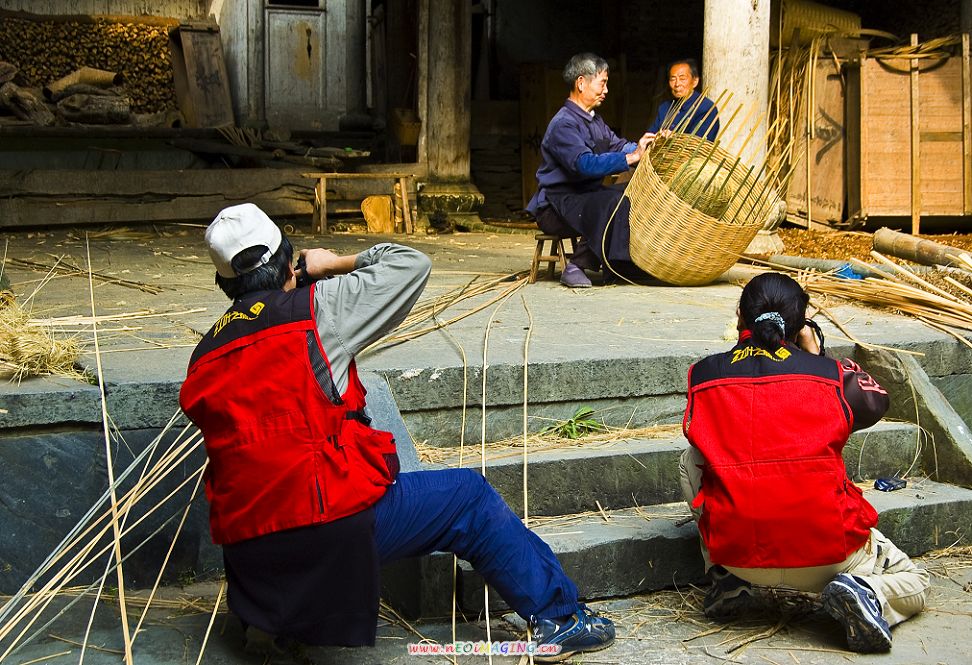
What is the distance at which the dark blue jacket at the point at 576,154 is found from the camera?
17.6 feet

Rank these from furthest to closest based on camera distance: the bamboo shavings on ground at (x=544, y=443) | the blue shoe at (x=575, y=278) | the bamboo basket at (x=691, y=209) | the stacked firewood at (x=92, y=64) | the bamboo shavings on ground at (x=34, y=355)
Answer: the stacked firewood at (x=92, y=64), the blue shoe at (x=575, y=278), the bamboo basket at (x=691, y=209), the bamboo shavings on ground at (x=544, y=443), the bamboo shavings on ground at (x=34, y=355)

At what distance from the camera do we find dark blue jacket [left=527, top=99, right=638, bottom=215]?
538 centimetres

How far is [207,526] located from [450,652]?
0.90 metres

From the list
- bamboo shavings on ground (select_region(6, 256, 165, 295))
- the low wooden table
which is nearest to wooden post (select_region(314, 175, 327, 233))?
the low wooden table

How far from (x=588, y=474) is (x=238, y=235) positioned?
4.88ft

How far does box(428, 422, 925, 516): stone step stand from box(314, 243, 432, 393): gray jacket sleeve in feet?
3.03

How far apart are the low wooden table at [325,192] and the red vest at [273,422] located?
22.1 ft

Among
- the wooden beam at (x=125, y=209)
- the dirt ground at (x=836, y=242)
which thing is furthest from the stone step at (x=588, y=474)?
the wooden beam at (x=125, y=209)

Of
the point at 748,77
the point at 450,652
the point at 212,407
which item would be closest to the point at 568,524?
the point at 450,652

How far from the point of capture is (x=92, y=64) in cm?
1286

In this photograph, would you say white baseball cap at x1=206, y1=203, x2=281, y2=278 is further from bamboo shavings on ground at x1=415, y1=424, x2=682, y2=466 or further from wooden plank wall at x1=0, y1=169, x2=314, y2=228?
wooden plank wall at x1=0, y1=169, x2=314, y2=228

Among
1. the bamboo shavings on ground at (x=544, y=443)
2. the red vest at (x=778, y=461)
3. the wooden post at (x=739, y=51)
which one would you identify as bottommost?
the bamboo shavings on ground at (x=544, y=443)

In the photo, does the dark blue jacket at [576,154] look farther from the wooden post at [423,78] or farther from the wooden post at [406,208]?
the wooden post at [423,78]

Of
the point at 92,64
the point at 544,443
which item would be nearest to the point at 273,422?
the point at 544,443
